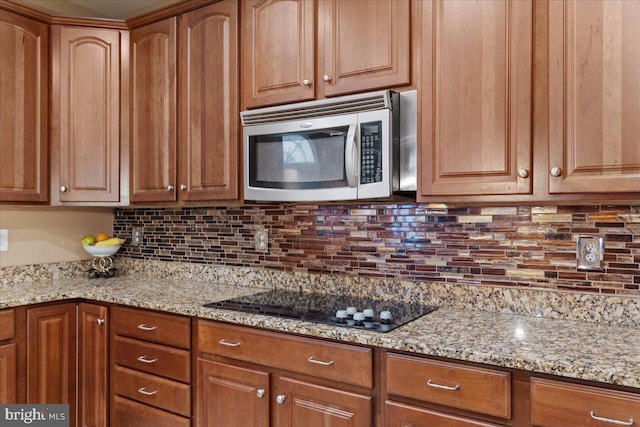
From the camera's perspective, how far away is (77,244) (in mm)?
2979

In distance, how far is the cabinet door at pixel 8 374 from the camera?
2168 millimetres

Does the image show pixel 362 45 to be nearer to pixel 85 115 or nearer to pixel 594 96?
pixel 594 96

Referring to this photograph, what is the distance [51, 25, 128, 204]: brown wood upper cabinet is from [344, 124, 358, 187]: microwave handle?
4.66 ft

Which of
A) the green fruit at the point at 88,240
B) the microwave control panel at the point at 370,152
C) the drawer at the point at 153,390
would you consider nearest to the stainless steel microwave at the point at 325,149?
the microwave control panel at the point at 370,152

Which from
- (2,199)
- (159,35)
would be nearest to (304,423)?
(2,199)

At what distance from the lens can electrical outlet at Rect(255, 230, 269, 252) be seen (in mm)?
2525

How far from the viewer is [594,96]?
56.9 inches

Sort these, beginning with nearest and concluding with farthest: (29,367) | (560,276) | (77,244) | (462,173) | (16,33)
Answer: (462,173), (560,276), (29,367), (16,33), (77,244)

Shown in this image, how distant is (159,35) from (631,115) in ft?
7.14

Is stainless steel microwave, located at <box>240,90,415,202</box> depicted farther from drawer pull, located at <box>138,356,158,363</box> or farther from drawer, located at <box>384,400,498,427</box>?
drawer pull, located at <box>138,356,158,363</box>

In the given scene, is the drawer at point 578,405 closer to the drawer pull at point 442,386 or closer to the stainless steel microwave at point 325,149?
the drawer pull at point 442,386

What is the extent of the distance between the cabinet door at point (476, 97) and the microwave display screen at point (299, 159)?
0.34 metres

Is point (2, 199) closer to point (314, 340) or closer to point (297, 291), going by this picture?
point (297, 291)

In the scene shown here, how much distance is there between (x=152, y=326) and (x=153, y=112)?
43.9 inches
